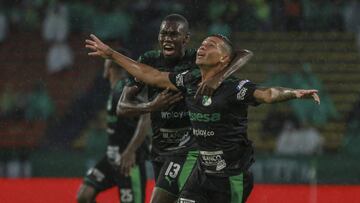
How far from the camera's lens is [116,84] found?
7754 millimetres

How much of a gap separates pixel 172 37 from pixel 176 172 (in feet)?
2.93

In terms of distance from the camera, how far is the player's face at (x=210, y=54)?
545 centimetres

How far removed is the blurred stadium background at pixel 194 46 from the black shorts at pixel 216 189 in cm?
506

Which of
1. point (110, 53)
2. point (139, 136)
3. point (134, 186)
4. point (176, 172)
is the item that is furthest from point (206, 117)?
point (134, 186)

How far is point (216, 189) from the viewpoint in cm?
537

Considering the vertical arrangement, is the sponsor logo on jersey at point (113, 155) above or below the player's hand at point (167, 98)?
below

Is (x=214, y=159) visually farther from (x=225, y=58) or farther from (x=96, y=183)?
(x=96, y=183)

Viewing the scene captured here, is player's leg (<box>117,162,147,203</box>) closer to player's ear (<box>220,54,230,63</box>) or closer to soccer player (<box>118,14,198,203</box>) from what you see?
soccer player (<box>118,14,198,203</box>)

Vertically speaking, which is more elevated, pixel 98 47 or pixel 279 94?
pixel 98 47

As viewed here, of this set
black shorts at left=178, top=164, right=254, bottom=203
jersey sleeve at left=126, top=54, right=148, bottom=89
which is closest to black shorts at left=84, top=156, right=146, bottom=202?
jersey sleeve at left=126, top=54, right=148, bottom=89

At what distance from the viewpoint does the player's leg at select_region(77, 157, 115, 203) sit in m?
7.75

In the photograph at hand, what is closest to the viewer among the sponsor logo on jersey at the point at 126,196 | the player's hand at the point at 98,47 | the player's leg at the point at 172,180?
the player's hand at the point at 98,47

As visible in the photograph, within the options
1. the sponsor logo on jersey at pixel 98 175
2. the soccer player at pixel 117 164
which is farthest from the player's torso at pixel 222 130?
the sponsor logo on jersey at pixel 98 175

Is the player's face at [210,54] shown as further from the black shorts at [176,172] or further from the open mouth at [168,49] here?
the black shorts at [176,172]
